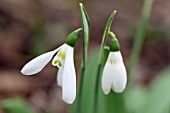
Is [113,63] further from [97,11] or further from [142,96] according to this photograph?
[97,11]

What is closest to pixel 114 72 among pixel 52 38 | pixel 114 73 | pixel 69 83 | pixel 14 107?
pixel 114 73

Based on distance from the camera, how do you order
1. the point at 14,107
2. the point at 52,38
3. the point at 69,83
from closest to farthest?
the point at 69,83 → the point at 14,107 → the point at 52,38

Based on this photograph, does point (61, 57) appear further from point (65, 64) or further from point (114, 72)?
point (114, 72)

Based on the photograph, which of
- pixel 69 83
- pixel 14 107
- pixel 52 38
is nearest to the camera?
pixel 69 83

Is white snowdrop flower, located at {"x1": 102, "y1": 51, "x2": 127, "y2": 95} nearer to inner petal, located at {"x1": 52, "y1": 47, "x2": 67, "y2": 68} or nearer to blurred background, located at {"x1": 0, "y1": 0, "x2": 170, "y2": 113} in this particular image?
inner petal, located at {"x1": 52, "y1": 47, "x2": 67, "y2": 68}

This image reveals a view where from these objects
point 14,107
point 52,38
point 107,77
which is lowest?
point 14,107

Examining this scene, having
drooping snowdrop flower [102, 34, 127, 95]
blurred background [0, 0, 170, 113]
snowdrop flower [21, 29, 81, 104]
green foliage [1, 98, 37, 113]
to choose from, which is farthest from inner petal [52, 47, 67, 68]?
blurred background [0, 0, 170, 113]

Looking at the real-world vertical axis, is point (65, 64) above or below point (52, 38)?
below

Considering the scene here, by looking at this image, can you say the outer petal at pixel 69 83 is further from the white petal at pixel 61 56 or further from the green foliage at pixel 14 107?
the green foliage at pixel 14 107
